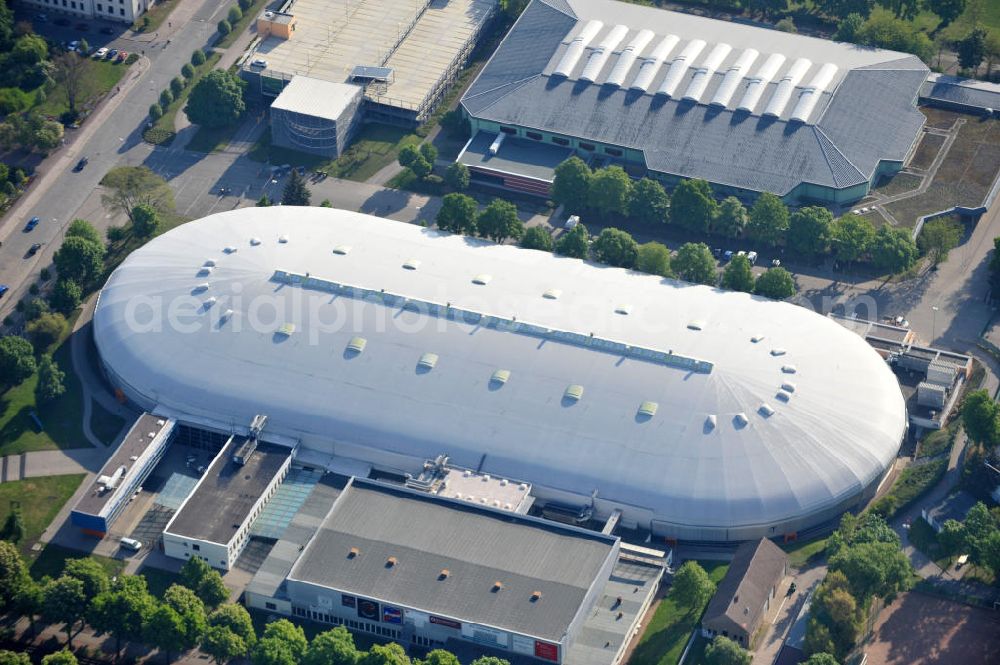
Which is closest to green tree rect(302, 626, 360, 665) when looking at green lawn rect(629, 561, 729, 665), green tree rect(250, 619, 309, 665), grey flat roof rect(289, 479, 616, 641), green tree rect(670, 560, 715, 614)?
green tree rect(250, 619, 309, 665)

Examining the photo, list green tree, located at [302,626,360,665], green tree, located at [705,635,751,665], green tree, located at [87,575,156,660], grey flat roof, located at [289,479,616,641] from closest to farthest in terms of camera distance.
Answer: green tree, located at [302,626,360,665]
green tree, located at [705,635,751,665]
green tree, located at [87,575,156,660]
grey flat roof, located at [289,479,616,641]

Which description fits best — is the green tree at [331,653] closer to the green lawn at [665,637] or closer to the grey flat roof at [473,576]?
the grey flat roof at [473,576]

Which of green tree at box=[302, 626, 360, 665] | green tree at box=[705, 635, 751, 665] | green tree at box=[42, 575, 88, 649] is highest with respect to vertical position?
green tree at box=[705, 635, 751, 665]

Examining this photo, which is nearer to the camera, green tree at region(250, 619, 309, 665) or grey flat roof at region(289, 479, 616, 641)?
green tree at region(250, 619, 309, 665)

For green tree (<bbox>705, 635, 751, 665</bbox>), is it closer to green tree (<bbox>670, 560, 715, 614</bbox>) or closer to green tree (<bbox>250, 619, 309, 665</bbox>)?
green tree (<bbox>670, 560, 715, 614</bbox>)

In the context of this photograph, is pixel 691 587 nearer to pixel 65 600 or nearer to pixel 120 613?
pixel 120 613

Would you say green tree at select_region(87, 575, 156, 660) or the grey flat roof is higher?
the grey flat roof

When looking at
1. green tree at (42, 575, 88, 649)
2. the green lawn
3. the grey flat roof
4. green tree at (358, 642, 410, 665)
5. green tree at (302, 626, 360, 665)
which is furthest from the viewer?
the green lawn
